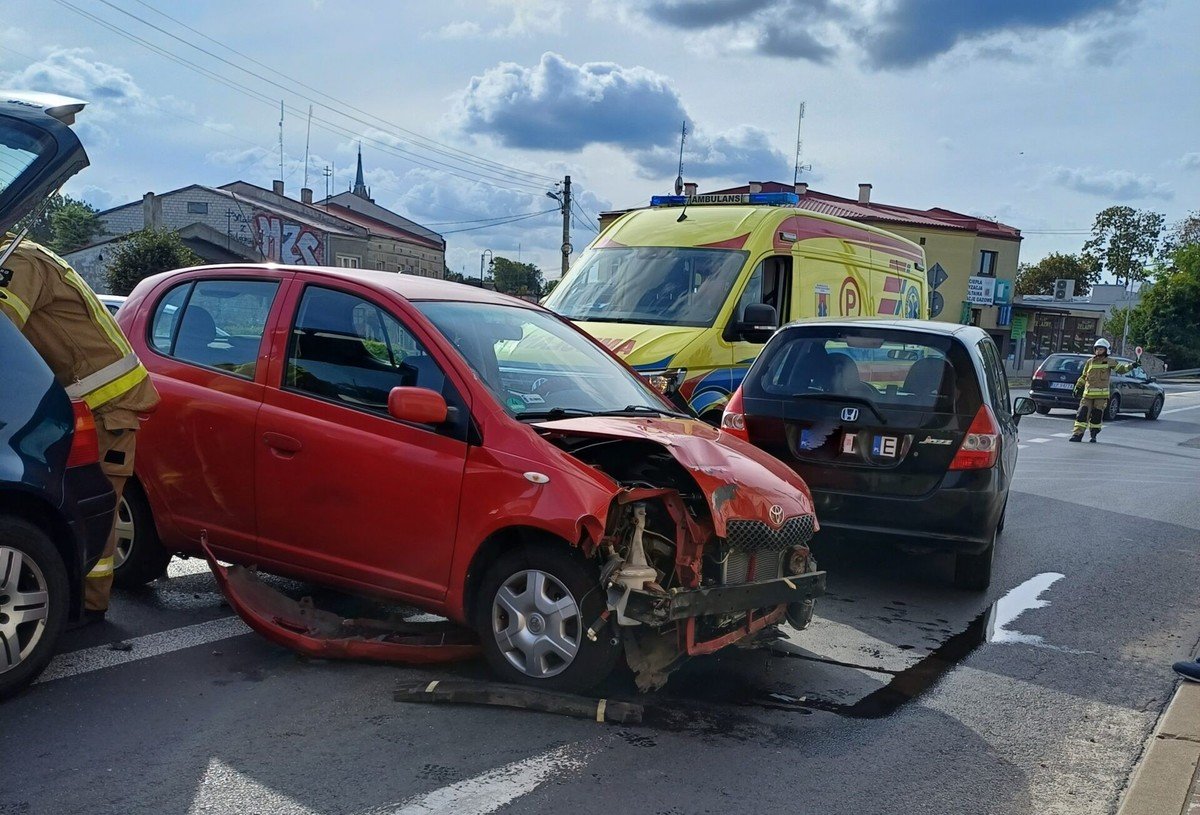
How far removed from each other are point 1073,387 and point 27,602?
24.8m

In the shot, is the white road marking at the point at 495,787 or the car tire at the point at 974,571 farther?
the car tire at the point at 974,571

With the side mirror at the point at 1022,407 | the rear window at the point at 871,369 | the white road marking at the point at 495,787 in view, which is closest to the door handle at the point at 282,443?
the white road marking at the point at 495,787

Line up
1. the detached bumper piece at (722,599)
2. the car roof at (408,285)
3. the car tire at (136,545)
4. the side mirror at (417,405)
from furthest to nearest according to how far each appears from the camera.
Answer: the car tire at (136,545), the car roof at (408,285), the side mirror at (417,405), the detached bumper piece at (722,599)

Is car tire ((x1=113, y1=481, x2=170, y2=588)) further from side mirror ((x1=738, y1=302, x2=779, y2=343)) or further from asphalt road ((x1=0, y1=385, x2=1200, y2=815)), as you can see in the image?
side mirror ((x1=738, y1=302, x2=779, y2=343))

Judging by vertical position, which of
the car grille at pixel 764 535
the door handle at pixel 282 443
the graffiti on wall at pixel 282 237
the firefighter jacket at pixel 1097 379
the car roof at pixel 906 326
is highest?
the graffiti on wall at pixel 282 237

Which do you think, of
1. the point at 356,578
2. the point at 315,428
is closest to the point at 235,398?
the point at 315,428

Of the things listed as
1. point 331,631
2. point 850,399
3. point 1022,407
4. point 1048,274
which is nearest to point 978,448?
point 850,399

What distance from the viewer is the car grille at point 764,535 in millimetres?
4496

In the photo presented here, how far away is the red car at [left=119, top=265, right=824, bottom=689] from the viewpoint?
435 centimetres

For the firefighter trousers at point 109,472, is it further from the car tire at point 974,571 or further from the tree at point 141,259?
the tree at point 141,259

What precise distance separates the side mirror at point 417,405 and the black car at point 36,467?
51.3 inches

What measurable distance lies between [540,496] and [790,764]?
1.43 metres

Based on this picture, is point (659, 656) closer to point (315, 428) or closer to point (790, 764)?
point (790, 764)

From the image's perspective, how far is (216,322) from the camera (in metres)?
5.55
